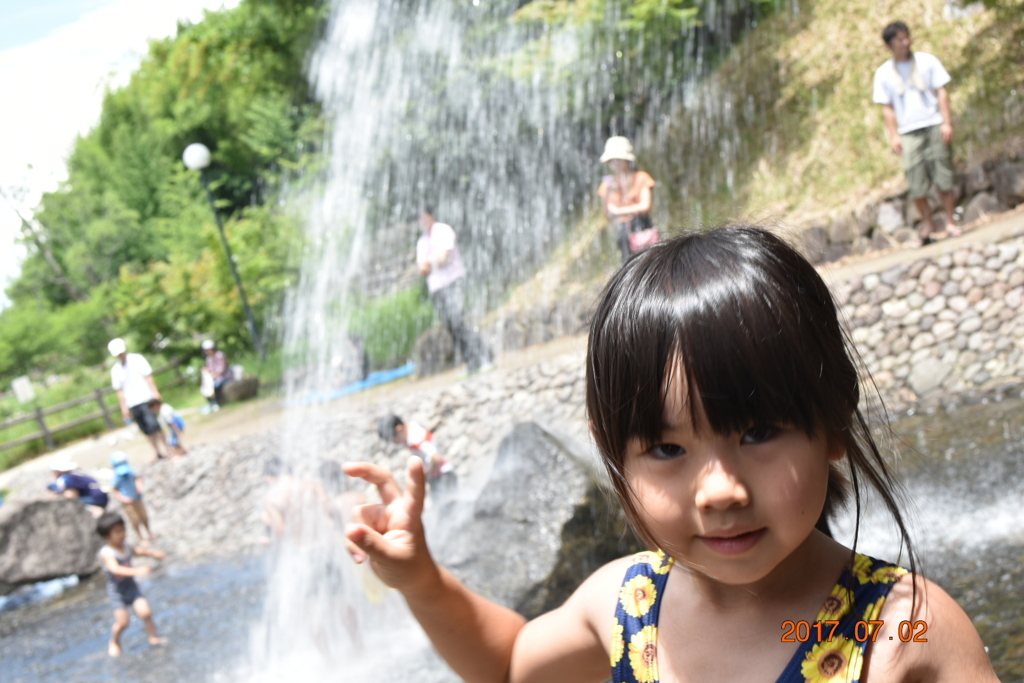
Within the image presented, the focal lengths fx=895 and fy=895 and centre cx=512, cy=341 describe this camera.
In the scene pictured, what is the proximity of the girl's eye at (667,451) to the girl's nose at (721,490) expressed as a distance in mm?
61

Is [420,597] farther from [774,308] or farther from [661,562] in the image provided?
[774,308]

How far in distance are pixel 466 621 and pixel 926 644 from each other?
0.65 meters

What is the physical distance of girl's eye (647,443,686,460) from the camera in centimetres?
107

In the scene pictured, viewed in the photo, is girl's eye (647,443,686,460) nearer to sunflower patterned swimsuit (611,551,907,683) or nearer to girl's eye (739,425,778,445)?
girl's eye (739,425,778,445)

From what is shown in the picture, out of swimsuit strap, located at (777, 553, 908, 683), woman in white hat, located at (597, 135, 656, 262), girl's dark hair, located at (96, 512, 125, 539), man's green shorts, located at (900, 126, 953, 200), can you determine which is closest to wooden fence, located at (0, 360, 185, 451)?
girl's dark hair, located at (96, 512, 125, 539)

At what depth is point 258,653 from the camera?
5.87 meters

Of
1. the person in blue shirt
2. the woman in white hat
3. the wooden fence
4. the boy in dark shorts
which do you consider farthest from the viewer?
the wooden fence

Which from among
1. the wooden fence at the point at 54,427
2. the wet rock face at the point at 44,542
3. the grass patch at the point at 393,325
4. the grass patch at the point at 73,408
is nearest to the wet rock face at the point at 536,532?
the wet rock face at the point at 44,542

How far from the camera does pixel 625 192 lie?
7.75m

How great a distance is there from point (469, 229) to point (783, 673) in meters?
13.4

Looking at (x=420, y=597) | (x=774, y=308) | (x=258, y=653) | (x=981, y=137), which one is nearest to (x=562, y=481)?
(x=258, y=653)

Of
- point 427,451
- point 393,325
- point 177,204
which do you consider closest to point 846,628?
point 427,451
